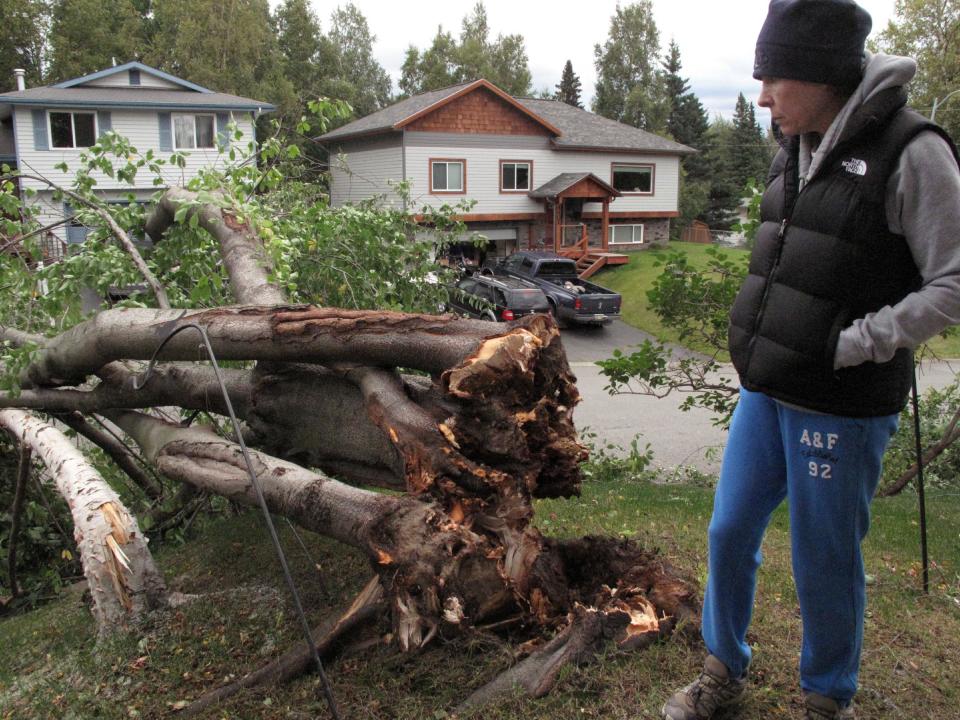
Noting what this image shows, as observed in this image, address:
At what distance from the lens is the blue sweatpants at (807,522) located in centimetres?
222

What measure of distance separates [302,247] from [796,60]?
13.3 feet

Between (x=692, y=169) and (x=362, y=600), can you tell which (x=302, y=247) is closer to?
(x=362, y=600)

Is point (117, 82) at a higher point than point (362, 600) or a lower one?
higher

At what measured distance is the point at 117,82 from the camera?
2592cm

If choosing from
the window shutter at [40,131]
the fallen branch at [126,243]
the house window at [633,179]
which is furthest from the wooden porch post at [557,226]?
the fallen branch at [126,243]

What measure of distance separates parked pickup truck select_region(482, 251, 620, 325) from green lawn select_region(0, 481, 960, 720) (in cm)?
1525

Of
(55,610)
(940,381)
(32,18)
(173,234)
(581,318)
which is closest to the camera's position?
(55,610)

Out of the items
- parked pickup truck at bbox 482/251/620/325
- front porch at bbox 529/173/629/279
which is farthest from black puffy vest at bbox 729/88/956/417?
front porch at bbox 529/173/629/279

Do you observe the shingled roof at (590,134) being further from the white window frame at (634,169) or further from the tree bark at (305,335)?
the tree bark at (305,335)

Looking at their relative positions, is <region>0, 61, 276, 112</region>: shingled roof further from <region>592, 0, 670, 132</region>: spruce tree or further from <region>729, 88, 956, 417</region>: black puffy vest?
<region>592, 0, 670, 132</region>: spruce tree

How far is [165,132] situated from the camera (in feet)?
84.2

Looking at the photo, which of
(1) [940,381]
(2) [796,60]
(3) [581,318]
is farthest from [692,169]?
(2) [796,60]

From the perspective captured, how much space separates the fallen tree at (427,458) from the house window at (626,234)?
27.8 m

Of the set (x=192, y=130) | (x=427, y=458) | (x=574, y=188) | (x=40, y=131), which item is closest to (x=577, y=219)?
(x=574, y=188)
